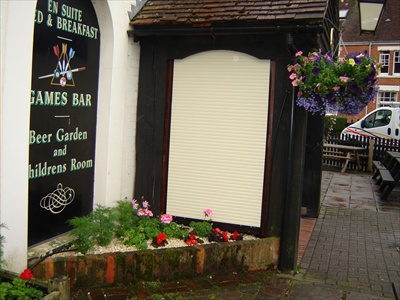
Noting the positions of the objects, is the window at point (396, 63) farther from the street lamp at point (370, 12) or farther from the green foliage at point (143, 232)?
the green foliage at point (143, 232)

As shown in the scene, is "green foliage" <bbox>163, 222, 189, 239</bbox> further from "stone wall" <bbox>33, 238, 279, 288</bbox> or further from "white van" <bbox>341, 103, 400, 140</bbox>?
"white van" <bbox>341, 103, 400, 140</bbox>

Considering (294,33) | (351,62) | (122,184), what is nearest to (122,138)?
(122,184)

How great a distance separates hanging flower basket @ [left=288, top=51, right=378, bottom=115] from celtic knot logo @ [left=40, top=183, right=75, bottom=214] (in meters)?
2.94

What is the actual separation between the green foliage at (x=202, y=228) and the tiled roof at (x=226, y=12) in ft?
8.41

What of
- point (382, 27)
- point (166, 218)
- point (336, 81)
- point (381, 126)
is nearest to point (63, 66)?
point (166, 218)

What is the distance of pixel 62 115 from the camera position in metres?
5.36

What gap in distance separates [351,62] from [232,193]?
88.5 inches

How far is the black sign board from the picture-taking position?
4.96 metres

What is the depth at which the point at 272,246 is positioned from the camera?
5945 mm

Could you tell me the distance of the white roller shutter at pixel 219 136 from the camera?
20.2ft

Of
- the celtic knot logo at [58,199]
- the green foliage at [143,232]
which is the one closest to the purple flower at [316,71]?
the green foliage at [143,232]

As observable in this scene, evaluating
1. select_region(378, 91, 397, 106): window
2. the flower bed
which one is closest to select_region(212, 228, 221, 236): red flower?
the flower bed

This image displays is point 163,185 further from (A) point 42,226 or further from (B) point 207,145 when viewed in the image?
(A) point 42,226

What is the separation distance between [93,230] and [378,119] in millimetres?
17377
